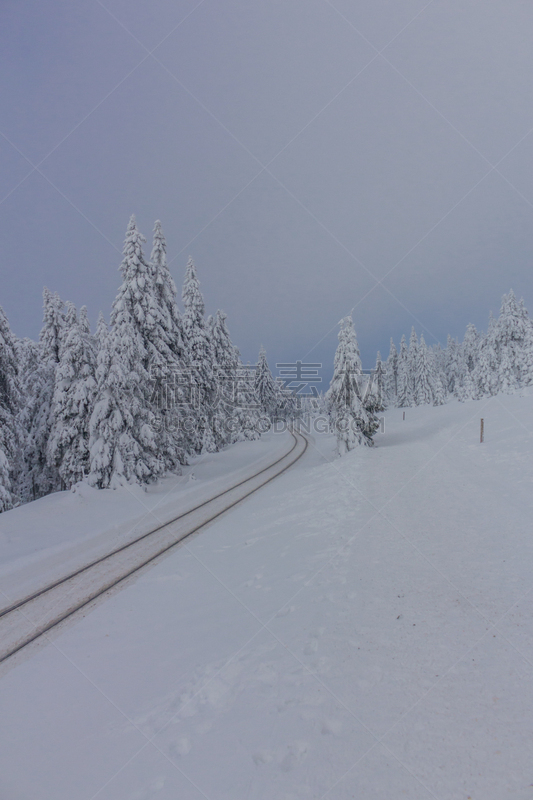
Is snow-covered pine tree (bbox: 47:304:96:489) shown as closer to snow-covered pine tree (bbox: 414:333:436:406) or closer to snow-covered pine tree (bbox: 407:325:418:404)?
snow-covered pine tree (bbox: 414:333:436:406)

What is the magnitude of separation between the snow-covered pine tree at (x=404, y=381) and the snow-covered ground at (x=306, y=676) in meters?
64.1

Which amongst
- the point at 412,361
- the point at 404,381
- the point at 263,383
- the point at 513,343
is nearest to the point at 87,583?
the point at 263,383

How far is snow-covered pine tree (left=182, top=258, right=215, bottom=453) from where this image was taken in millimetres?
30505

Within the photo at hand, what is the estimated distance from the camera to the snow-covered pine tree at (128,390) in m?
19.1

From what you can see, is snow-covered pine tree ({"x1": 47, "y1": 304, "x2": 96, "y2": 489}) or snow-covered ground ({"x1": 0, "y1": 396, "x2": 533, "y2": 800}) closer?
snow-covered ground ({"x1": 0, "y1": 396, "x2": 533, "y2": 800})

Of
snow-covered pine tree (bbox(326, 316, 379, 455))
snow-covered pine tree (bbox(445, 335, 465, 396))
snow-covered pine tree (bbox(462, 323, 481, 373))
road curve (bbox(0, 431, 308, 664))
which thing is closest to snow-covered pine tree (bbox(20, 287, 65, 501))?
road curve (bbox(0, 431, 308, 664))

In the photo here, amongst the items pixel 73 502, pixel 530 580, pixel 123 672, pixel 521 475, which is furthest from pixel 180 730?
pixel 73 502

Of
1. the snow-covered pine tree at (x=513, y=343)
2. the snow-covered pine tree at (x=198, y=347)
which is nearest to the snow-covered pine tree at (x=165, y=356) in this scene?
the snow-covered pine tree at (x=198, y=347)

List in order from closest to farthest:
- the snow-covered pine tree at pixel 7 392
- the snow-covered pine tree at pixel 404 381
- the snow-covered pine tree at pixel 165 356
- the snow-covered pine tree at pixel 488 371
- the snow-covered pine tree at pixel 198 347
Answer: the snow-covered pine tree at pixel 7 392 < the snow-covered pine tree at pixel 165 356 < the snow-covered pine tree at pixel 198 347 < the snow-covered pine tree at pixel 488 371 < the snow-covered pine tree at pixel 404 381

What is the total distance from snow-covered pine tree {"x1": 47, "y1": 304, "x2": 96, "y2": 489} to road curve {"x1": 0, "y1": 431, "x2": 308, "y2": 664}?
10.4 m

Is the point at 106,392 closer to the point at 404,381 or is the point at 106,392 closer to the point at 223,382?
the point at 223,382

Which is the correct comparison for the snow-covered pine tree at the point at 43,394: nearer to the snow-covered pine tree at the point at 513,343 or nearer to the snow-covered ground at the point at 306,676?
the snow-covered ground at the point at 306,676

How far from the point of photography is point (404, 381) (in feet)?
235

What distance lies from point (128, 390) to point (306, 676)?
17721 millimetres
